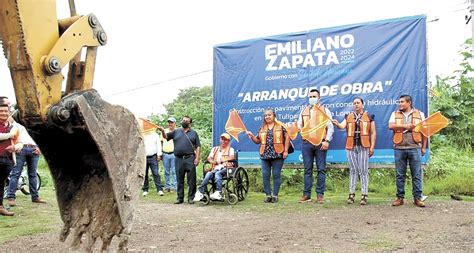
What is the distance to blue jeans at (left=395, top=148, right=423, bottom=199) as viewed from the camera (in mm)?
7574

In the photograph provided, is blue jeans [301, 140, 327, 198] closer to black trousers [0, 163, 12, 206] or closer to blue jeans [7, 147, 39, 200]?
blue jeans [7, 147, 39, 200]

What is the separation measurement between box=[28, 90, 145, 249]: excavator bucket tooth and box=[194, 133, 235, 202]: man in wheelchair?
5.46 m

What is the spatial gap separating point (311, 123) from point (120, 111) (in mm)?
5918

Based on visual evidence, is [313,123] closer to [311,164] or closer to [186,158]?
[311,164]

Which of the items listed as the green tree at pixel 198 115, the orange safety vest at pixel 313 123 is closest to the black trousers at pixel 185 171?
the orange safety vest at pixel 313 123

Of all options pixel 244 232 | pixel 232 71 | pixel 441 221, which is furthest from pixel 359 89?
pixel 244 232

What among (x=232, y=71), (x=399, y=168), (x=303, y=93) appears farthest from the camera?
(x=232, y=71)

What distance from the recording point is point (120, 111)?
305cm

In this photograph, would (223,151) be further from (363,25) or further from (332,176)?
(363,25)

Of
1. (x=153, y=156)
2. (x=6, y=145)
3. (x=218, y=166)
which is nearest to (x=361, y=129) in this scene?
(x=218, y=166)

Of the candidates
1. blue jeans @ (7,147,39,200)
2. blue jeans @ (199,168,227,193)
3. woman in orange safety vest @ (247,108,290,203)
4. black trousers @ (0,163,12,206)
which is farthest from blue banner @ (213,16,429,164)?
black trousers @ (0,163,12,206)

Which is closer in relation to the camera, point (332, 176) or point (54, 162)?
point (54, 162)

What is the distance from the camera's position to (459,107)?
1102 cm

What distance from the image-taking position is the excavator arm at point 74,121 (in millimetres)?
2703
